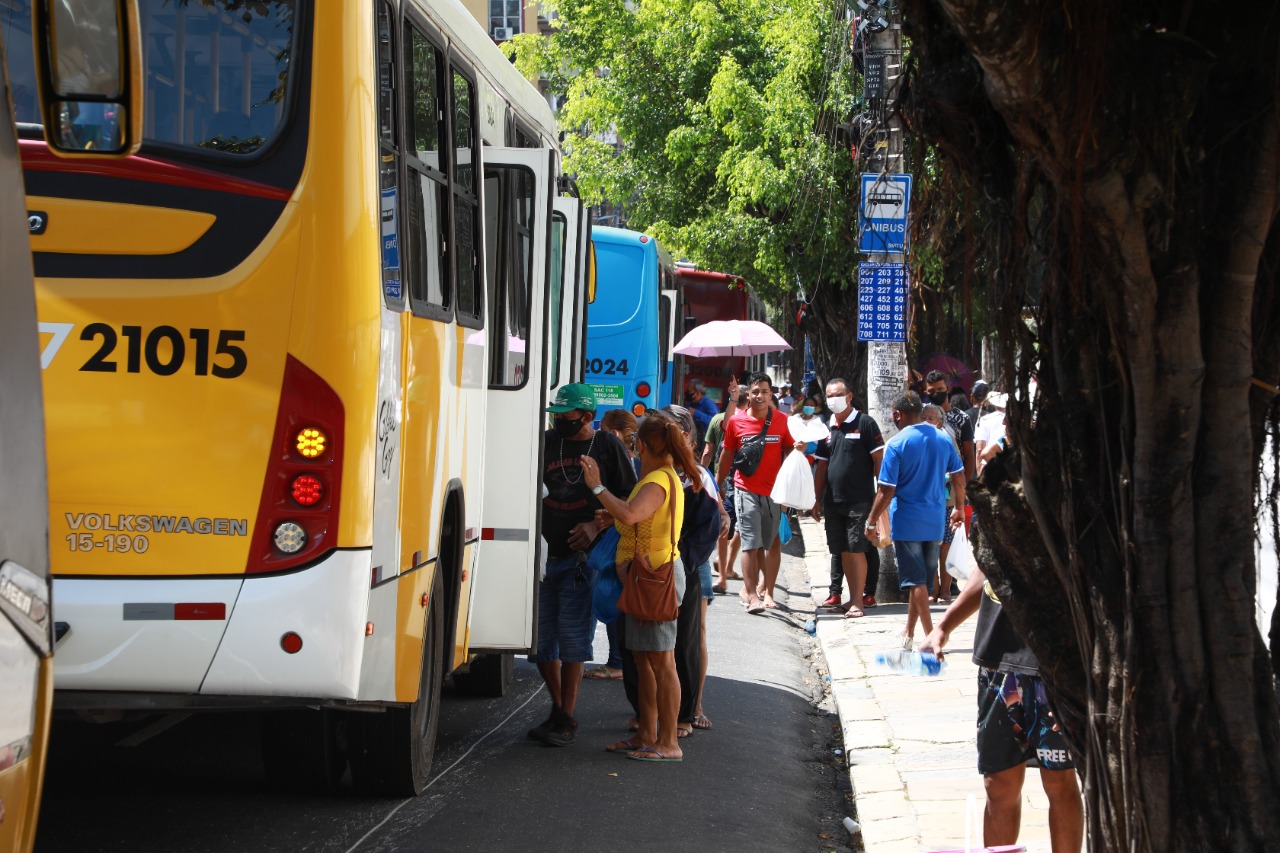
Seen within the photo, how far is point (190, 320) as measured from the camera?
5363 mm

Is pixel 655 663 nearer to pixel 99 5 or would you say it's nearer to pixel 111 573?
pixel 111 573

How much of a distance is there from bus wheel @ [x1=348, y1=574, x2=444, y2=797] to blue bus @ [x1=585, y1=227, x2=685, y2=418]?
38.2 ft

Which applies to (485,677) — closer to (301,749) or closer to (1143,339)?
(301,749)

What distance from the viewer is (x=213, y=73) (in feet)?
18.1

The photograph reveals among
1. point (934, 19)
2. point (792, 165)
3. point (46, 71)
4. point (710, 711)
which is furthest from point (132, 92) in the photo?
point (792, 165)

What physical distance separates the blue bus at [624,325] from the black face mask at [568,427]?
1003 cm

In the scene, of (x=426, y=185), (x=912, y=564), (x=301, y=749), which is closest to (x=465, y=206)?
(x=426, y=185)

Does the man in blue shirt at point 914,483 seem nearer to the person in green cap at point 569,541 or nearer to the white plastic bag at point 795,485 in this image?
the white plastic bag at point 795,485

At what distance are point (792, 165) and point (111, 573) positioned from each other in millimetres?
20983

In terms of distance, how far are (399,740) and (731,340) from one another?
14574 millimetres

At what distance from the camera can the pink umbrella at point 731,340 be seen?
2103cm

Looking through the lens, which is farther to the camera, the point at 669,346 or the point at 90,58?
the point at 669,346

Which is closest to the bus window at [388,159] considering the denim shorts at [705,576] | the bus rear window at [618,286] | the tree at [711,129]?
the denim shorts at [705,576]

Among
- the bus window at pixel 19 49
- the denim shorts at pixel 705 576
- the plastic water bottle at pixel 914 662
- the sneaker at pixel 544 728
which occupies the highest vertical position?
the bus window at pixel 19 49
